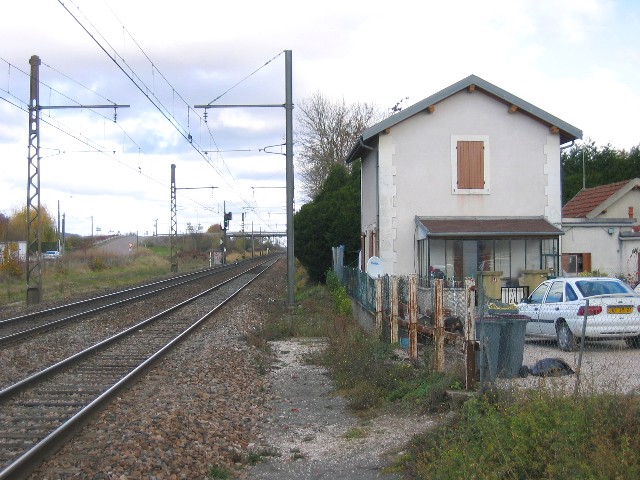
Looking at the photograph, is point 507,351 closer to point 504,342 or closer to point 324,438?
point 504,342

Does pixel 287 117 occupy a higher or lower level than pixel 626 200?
higher

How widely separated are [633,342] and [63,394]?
8.12 m

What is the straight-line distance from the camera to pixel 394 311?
572 inches

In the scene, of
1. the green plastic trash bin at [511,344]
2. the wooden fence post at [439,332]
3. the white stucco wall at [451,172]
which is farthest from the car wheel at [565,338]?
the white stucco wall at [451,172]

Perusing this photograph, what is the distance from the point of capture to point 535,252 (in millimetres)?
22469

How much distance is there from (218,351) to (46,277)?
37.8m

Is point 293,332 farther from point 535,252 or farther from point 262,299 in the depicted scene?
point 262,299

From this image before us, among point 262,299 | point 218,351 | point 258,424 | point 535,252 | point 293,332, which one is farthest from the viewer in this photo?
point 262,299

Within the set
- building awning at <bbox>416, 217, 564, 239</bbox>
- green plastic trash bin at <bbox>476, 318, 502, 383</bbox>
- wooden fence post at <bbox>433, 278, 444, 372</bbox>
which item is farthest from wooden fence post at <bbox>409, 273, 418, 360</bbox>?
building awning at <bbox>416, 217, 564, 239</bbox>

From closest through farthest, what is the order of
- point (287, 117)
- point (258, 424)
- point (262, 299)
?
point (258, 424)
point (287, 117)
point (262, 299)

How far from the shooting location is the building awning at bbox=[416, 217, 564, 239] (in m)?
21.3

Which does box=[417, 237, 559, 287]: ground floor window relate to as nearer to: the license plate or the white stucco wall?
the white stucco wall

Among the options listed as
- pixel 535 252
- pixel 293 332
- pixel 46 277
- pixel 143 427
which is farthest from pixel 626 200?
pixel 46 277

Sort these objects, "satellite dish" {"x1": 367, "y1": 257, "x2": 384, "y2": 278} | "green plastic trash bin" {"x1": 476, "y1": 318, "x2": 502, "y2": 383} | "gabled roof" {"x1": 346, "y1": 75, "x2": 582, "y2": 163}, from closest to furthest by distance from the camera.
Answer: "green plastic trash bin" {"x1": 476, "y1": 318, "x2": 502, "y2": 383} → "satellite dish" {"x1": 367, "y1": 257, "x2": 384, "y2": 278} → "gabled roof" {"x1": 346, "y1": 75, "x2": 582, "y2": 163}
